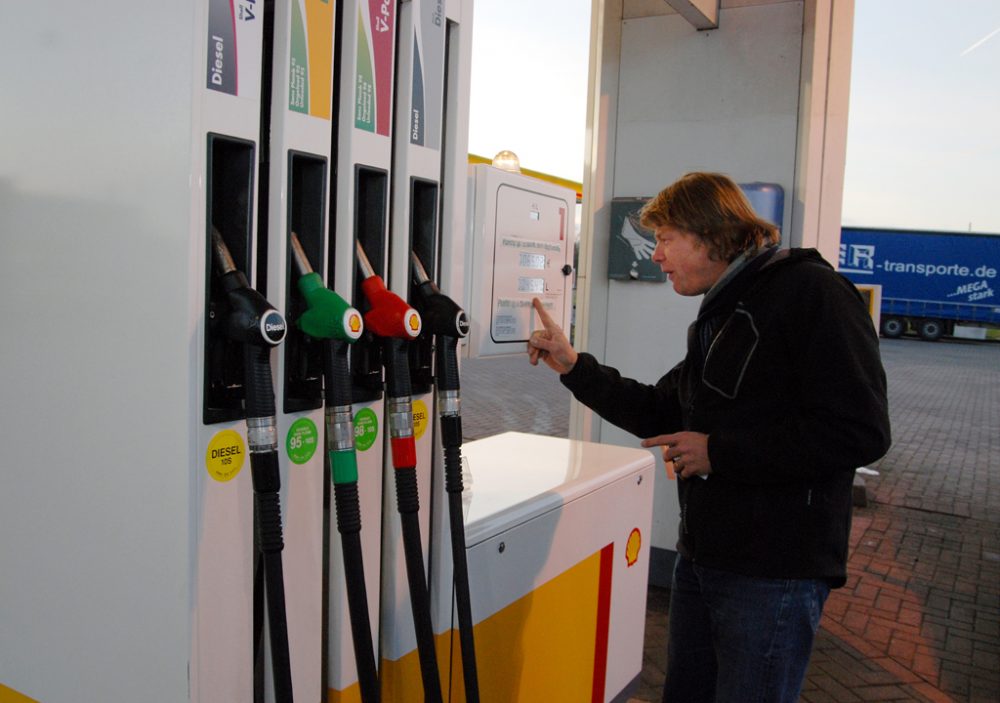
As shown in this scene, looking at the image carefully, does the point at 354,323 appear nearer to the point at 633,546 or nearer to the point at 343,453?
the point at 343,453

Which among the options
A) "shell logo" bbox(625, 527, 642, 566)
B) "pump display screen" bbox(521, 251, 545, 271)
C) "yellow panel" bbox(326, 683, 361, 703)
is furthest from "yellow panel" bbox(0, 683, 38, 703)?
"shell logo" bbox(625, 527, 642, 566)

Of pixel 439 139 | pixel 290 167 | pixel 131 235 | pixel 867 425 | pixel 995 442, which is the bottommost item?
pixel 995 442

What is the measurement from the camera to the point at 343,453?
145cm

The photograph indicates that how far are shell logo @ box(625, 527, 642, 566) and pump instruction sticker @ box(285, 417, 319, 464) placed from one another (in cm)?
176

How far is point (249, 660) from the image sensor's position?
4.81ft

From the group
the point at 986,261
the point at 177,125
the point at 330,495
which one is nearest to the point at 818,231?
the point at 330,495

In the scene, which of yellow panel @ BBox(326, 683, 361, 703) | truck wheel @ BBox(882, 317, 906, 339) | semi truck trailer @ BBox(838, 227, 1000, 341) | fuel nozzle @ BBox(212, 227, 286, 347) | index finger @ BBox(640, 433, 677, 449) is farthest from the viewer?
truck wheel @ BBox(882, 317, 906, 339)

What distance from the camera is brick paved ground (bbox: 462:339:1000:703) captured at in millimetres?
4457

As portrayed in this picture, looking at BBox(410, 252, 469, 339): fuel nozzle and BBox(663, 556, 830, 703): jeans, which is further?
BBox(663, 556, 830, 703): jeans

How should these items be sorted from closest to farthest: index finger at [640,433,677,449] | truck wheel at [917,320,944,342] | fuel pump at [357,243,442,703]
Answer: fuel pump at [357,243,442,703]
index finger at [640,433,677,449]
truck wheel at [917,320,944,342]

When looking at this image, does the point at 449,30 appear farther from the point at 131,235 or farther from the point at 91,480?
the point at 91,480

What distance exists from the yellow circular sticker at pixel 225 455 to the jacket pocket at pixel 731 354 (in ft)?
3.93

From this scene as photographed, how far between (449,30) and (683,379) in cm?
110

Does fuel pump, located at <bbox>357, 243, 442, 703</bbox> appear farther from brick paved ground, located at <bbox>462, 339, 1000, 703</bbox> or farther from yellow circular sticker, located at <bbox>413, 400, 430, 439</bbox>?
brick paved ground, located at <bbox>462, 339, 1000, 703</bbox>
